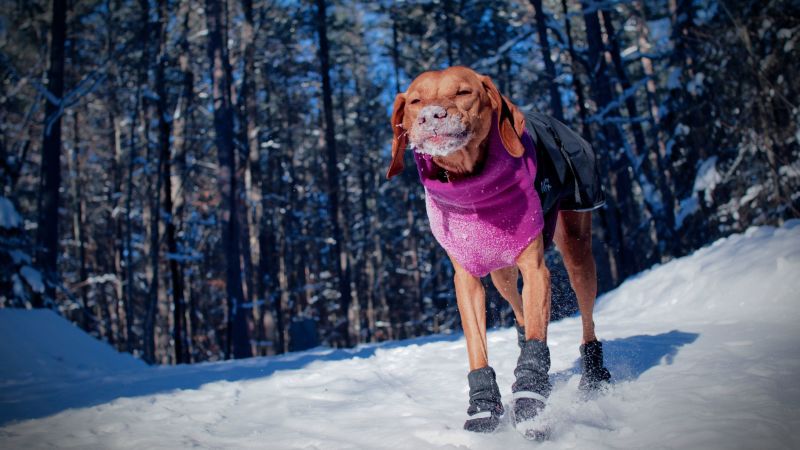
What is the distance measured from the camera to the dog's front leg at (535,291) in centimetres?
234

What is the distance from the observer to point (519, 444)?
1918 mm

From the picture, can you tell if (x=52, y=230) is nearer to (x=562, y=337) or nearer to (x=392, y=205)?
(x=562, y=337)

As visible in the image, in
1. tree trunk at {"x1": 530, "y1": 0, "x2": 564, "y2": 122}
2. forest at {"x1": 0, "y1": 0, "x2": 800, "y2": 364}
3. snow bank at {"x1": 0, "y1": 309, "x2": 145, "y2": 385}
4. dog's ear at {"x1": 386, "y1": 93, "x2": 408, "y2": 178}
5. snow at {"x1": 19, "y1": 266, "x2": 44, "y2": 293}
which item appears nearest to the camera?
dog's ear at {"x1": 386, "y1": 93, "x2": 408, "y2": 178}

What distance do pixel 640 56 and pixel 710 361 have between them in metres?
11.0

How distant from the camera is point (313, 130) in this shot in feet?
75.8

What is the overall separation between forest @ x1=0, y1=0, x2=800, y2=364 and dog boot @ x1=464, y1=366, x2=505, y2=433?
1090 millimetres

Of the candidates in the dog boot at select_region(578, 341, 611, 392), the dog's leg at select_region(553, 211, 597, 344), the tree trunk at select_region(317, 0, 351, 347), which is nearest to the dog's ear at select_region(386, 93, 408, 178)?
the dog's leg at select_region(553, 211, 597, 344)

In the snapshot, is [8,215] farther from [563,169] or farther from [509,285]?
[563,169]

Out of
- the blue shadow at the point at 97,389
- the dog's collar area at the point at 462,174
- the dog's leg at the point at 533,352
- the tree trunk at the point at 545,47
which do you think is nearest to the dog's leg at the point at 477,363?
the dog's leg at the point at 533,352

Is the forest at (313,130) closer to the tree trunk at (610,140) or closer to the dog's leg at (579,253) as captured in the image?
the tree trunk at (610,140)

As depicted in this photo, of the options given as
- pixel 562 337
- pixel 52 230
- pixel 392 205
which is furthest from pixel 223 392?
pixel 392 205

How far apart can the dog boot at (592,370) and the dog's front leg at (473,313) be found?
1.99ft

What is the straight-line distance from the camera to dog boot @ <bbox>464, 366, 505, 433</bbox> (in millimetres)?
2098

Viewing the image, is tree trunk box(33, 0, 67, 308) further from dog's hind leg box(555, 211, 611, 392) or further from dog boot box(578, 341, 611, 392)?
dog boot box(578, 341, 611, 392)
